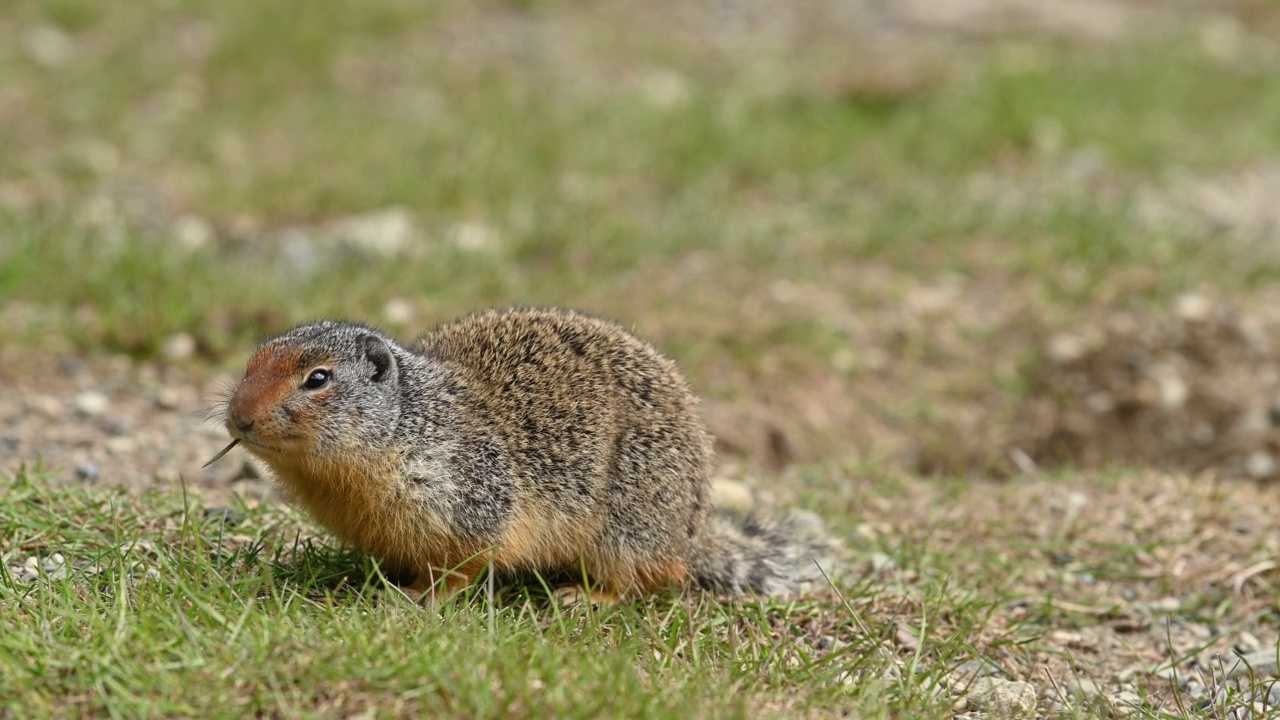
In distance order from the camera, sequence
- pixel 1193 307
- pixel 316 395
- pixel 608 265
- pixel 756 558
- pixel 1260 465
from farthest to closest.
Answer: pixel 608 265
pixel 1193 307
pixel 1260 465
pixel 756 558
pixel 316 395

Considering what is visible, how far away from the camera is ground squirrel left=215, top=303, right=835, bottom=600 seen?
13.5 feet

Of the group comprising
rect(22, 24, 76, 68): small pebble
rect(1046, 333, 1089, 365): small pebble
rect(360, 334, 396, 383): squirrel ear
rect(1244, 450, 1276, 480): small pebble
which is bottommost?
rect(1244, 450, 1276, 480): small pebble

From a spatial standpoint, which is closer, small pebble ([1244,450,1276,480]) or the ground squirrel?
the ground squirrel

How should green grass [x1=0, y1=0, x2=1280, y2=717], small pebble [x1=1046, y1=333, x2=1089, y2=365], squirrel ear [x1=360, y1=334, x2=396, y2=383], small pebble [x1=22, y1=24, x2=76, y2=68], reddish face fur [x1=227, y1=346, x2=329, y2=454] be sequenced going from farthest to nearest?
small pebble [x1=22, y1=24, x2=76, y2=68]
small pebble [x1=1046, y1=333, x2=1089, y2=365]
squirrel ear [x1=360, y1=334, x2=396, y2=383]
reddish face fur [x1=227, y1=346, x2=329, y2=454]
green grass [x1=0, y1=0, x2=1280, y2=717]

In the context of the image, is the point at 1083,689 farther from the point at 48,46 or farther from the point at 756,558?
the point at 48,46

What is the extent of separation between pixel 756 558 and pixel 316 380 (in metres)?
1.57

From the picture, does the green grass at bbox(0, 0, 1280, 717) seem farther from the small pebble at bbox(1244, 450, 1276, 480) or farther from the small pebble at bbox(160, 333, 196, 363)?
the small pebble at bbox(1244, 450, 1276, 480)

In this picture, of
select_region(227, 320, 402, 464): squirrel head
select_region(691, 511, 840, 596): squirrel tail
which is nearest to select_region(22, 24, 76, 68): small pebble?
select_region(227, 320, 402, 464): squirrel head

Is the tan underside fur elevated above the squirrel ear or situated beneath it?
situated beneath

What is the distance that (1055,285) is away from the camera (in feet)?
26.3

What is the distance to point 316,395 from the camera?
4.07 m

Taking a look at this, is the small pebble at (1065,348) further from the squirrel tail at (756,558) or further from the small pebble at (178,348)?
the small pebble at (178,348)

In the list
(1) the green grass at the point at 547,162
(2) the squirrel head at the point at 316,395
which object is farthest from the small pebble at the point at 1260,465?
(2) the squirrel head at the point at 316,395

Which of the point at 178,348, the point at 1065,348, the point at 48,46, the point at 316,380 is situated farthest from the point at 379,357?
the point at 48,46
